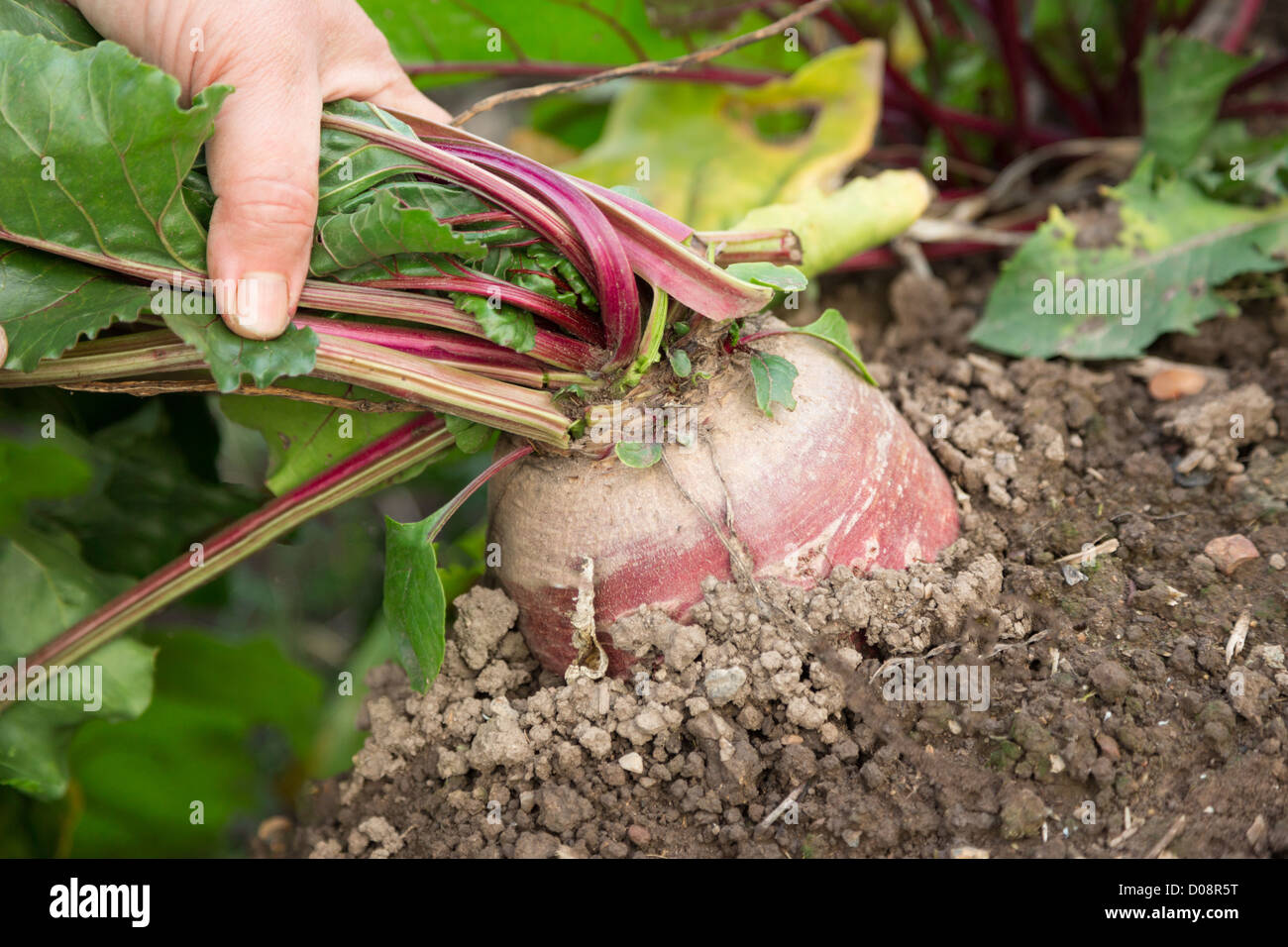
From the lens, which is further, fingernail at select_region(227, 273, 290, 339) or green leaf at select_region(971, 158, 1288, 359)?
green leaf at select_region(971, 158, 1288, 359)

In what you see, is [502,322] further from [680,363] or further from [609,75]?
[609,75]

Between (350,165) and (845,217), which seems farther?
(845,217)

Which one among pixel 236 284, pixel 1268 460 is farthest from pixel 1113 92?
pixel 236 284

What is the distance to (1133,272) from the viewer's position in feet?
6.96

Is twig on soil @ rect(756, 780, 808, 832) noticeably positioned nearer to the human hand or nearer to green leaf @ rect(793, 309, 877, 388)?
green leaf @ rect(793, 309, 877, 388)

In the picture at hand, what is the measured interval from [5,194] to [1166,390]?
79.7 inches

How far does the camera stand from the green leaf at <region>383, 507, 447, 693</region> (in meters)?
1.45

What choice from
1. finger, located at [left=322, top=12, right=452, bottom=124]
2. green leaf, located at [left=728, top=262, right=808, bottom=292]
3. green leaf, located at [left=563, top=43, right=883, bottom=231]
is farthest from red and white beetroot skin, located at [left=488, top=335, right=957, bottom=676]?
green leaf, located at [left=563, top=43, right=883, bottom=231]

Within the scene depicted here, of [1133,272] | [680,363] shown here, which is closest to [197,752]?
[680,363]

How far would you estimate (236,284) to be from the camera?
1354mm

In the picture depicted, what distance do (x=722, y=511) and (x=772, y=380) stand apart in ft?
0.74

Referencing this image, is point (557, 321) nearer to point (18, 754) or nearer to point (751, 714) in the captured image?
point (751, 714)

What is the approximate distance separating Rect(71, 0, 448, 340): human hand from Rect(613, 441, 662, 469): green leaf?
0.52 meters

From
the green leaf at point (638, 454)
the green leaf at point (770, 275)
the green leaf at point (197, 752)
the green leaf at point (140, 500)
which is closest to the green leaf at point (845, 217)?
the green leaf at point (770, 275)
